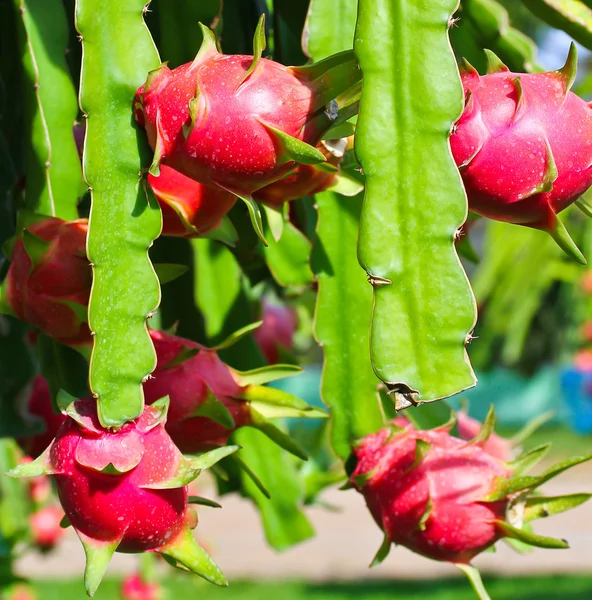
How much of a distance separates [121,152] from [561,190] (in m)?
0.30

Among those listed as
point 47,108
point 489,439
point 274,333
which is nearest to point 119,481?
point 47,108

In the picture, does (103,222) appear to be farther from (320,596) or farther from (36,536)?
(320,596)

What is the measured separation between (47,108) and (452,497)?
490 millimetres

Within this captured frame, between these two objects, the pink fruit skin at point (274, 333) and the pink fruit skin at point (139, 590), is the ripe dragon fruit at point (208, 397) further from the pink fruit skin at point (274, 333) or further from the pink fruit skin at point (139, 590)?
the pink fruit skin at point (139, 590)

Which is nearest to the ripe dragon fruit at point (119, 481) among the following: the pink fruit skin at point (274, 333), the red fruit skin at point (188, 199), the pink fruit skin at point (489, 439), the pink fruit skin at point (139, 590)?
the red fruit skin at point (188, 199)

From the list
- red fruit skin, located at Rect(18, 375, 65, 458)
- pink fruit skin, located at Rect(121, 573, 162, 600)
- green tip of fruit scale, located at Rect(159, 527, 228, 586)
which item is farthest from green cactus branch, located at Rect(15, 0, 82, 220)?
pink fruit skin, located at Rect(121, 573, 162, 600)

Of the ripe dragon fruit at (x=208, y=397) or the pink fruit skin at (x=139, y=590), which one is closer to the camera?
the ripe dragon fruit at (x=208, y=397)

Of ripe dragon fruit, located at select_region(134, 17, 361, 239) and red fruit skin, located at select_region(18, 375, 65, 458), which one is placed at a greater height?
ripe dragon fruit, located at select_region(134, 17, 361, 239)

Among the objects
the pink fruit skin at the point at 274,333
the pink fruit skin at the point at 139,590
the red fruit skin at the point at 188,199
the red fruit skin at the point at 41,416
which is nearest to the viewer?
the red fruit skin at the point at 188,199

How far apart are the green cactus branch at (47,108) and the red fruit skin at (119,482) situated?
0.26 metres

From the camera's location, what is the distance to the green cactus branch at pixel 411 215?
0.61m

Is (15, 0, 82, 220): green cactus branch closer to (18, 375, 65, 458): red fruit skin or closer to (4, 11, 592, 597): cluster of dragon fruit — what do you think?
(4, 11, 592, 597): cluster of dragon fruit

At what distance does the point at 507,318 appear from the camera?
5.78 metres

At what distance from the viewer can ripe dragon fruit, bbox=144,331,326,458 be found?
740 mm
